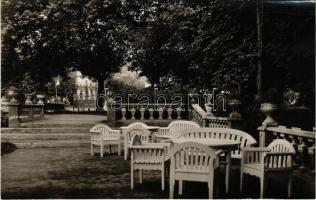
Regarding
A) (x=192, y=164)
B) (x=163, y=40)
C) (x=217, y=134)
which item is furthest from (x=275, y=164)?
(x=163, y=40)

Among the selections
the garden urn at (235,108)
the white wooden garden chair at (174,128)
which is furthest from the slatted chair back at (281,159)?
the garden urn at (235,108)

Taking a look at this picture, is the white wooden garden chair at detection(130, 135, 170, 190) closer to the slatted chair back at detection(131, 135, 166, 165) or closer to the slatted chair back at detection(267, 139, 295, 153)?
the slatted chair back at detection(131, 135, 166, 165)

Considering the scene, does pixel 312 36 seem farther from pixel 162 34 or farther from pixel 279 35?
pixel 162 34

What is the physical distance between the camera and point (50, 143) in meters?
15.6

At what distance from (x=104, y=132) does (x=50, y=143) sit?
3140 mm

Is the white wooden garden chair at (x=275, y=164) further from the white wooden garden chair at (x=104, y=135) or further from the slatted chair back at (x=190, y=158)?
the white wooden garden chair at (x=104, y=135)

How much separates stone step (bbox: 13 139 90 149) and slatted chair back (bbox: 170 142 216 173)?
8.92 m

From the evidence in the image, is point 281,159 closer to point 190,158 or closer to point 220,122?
point 190,158

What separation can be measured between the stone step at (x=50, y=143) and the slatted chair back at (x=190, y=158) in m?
8.92

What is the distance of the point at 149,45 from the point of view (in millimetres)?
23828

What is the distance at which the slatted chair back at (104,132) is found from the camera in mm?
13250

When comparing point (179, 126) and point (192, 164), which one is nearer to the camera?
point (192, 164)

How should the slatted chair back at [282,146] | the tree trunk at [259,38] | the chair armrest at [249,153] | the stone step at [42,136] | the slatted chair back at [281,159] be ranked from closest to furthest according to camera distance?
1. the slatted chair back at [281,159]
2. the slatted chair back at [282,146]
3. the chair armrest at [249,153]
4. the tree trunk at [259,38]
5. the stone step at [42,136]

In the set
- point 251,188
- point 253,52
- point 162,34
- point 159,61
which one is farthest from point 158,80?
point 251,188
